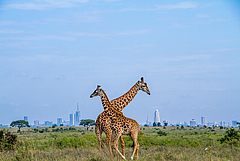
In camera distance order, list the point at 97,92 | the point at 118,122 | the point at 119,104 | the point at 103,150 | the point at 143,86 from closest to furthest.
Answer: the point at 118,122
the point at 97,92
the point at 103,150
the point at 119,104
the point at 143,86

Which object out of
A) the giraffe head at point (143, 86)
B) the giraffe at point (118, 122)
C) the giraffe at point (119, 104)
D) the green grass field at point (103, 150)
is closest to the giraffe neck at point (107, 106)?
the giraffe at point (118, 122)

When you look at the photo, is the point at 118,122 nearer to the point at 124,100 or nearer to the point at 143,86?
the point at 124,100

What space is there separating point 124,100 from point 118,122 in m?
1.83

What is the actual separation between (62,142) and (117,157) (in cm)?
1043

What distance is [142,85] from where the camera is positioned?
15422 mm

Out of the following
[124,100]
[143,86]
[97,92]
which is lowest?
[124,100]

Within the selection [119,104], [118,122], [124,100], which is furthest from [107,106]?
[124,100]

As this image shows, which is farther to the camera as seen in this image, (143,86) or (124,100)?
(143,86)

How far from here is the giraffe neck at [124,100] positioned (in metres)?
15.1

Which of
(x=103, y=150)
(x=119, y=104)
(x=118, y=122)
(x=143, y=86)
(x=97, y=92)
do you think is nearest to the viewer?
(x=118, y=122)

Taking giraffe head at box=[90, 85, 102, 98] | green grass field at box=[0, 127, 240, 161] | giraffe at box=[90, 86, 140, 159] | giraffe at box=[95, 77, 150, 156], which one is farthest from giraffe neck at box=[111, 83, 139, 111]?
green grass field at box=[0, 127, 240, 161]

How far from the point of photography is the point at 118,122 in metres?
13.6

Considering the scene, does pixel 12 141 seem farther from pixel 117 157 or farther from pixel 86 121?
pixel 86 121

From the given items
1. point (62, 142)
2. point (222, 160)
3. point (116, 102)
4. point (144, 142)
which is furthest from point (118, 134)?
point (144, 142)
